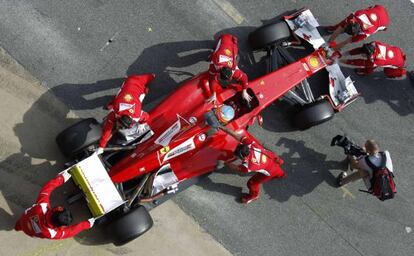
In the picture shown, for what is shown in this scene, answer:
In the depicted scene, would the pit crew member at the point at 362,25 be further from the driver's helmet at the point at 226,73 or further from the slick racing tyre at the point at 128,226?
the slick racing tyre at the point at 128,226

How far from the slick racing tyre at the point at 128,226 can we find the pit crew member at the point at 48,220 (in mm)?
424

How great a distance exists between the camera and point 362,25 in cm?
880

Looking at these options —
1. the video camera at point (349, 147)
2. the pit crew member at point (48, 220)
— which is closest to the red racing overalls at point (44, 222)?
the pit crew member at point (48, 220)

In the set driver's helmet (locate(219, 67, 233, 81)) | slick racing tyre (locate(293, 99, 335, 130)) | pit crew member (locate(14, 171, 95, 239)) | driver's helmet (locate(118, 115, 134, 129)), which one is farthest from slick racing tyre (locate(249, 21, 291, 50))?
pit crew member (locate(14, 171, 95, 239))

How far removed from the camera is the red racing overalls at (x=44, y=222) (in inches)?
284

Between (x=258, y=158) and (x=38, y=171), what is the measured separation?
3.66 m

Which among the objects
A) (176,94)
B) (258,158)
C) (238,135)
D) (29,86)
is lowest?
(258,158)

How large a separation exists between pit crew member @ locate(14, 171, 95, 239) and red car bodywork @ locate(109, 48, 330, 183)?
95 centimetres

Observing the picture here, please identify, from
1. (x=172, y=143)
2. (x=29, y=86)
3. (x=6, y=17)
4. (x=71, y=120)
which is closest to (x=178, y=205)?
(x=172, y=143)

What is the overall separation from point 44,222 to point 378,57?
613 centimetres

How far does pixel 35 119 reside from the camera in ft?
28.7

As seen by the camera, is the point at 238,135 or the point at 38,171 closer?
the point at 238,135

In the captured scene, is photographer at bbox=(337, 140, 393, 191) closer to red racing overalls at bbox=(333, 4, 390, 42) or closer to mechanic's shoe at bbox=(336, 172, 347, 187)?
mechanic's shoe at bbox=(336, 172, 347, 187)

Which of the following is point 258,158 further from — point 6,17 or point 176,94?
point 6,17
